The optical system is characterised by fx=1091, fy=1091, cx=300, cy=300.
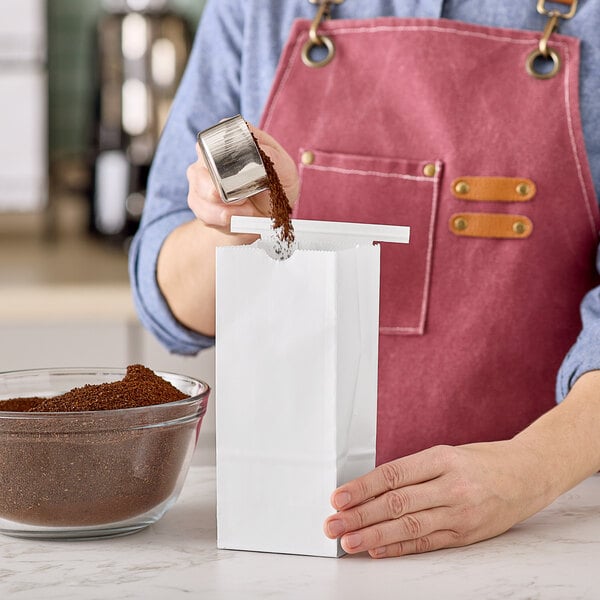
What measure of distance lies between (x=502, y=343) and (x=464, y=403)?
0.25 ft

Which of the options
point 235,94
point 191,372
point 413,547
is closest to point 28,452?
point 413,547

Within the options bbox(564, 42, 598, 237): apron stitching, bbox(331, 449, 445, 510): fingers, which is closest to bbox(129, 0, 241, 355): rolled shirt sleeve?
bbox(564, 42, 598, 237): apron stitching

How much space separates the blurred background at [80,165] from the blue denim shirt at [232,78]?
2.63ft

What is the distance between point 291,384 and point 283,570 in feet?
0.41

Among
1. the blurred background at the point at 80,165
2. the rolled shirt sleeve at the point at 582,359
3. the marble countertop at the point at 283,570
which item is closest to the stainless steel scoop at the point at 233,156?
the marble countertop at the point at 283,570

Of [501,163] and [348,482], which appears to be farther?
[501,163]

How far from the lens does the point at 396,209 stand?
46.4 inches

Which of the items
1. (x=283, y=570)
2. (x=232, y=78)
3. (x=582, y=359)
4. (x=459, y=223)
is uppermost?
(x=232, y=78)

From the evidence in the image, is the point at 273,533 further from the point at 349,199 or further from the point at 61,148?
the point at 61,148

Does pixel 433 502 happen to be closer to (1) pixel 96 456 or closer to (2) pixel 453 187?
(1) pixel 96 456

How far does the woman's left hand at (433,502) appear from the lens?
0.74 metres

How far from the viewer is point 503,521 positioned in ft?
2.61

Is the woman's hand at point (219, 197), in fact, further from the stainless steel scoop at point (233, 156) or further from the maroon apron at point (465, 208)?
the maroon apron at point (465, 208)

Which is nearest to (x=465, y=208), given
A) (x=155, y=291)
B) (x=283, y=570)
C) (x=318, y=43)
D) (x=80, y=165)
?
(x=318, y=43)
